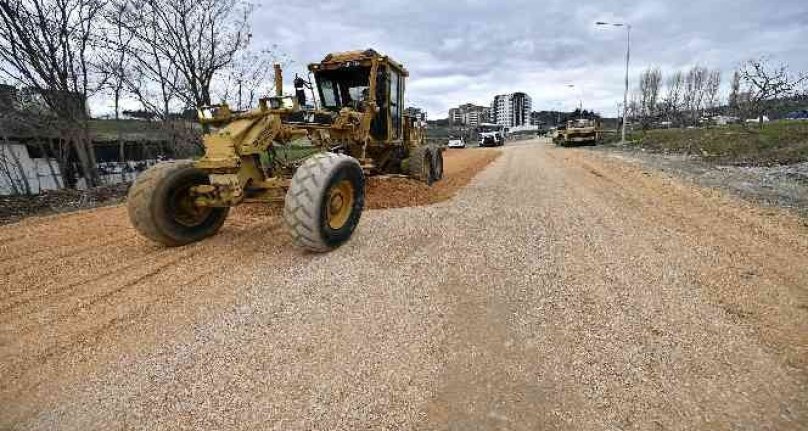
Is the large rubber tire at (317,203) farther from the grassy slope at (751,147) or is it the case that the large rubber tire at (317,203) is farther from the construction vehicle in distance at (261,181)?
the grassy slope at (751,147)

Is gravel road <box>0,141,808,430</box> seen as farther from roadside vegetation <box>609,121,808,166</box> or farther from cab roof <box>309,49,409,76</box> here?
roadside vegetation <box>609,121,808,166</box>

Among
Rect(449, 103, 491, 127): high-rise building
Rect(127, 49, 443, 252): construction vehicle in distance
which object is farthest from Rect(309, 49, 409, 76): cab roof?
Rect(449, 103, 491, 127): high-rise building

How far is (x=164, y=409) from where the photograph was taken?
2.24 meters

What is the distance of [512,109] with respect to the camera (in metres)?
147

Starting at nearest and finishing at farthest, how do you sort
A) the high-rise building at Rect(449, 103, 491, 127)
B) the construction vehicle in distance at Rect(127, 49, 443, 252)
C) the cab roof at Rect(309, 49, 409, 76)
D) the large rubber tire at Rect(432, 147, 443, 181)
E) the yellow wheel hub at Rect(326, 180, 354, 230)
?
the construction vehicle in distance at Rect(127, 49, 443, 252) < the yellow wheel hub at Rect(326, 180, 354, 230) < the cab roof at Rect(309, 49, 409, 76) < the large rubber tire at Rect(432, 147, 443, 181) < the high-rise building at Rect(449, 103, 491, 127)

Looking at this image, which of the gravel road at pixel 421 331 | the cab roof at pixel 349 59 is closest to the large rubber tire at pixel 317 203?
the gravel road at pixel 421 331

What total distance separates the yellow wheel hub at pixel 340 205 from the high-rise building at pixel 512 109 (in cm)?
13934

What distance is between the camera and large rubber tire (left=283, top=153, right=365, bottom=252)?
415 cm

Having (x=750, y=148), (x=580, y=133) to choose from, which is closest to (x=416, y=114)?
(x=750, y=148)

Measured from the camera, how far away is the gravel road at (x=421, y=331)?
2.18 meters

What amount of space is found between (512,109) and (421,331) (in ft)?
505

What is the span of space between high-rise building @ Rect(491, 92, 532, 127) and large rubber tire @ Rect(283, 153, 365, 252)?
13967 centimetres

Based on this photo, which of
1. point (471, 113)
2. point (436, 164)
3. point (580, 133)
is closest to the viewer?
point (436, 164)

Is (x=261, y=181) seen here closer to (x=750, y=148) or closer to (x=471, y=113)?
(x=750, y=148)
